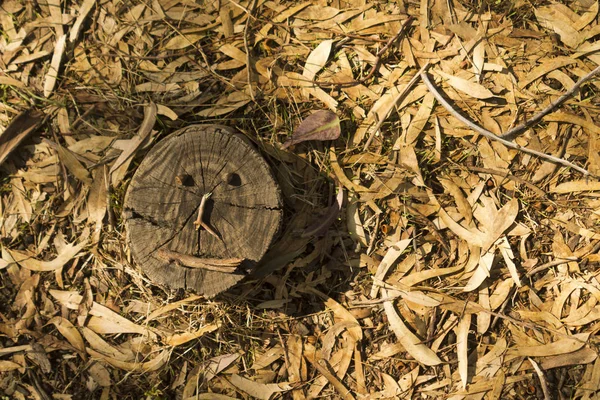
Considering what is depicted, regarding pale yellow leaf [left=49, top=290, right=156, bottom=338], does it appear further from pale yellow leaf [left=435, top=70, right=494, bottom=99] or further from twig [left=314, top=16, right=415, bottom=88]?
pale yellow leaf [left=435, top=70, right=494, bottom=99]

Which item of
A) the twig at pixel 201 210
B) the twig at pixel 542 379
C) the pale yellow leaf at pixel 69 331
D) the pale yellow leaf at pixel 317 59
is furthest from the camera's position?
the pale yellow leaf at pixel 69 331

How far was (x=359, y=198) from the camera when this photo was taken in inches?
113

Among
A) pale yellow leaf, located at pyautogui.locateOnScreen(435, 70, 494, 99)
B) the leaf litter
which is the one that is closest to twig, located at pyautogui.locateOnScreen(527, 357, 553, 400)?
the leaf litter

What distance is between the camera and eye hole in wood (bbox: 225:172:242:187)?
96.8 inches

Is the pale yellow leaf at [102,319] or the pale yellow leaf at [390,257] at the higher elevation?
the pale yellow leaf at [390,257]

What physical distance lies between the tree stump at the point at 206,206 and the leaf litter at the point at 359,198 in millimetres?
366

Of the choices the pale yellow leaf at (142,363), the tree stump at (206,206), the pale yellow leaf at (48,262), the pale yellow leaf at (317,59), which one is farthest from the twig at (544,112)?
the pale yellow leaf at (48,262)

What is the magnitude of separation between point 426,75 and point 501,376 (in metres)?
1.54

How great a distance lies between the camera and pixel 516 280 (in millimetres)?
2812

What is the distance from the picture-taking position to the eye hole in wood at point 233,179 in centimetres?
246

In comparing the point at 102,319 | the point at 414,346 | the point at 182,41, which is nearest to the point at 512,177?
the point at 414,346

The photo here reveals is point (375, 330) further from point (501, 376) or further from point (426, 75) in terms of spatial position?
point (426, 75)

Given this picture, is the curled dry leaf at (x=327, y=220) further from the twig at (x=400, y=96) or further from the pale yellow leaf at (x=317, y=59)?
the pale yellow leaf at (x=317, y=59)

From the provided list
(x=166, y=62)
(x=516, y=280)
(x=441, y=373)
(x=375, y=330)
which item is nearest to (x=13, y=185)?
(x=166, y=62)
